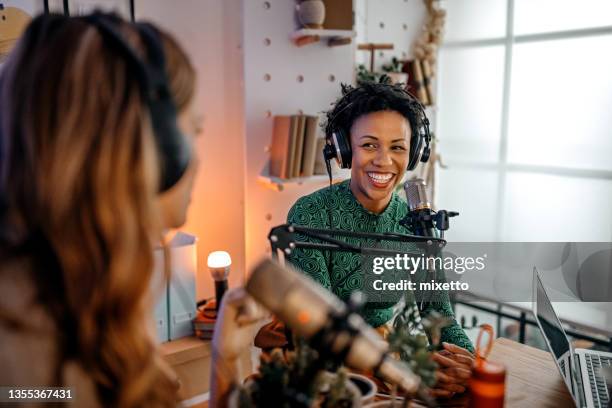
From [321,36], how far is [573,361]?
203 cm

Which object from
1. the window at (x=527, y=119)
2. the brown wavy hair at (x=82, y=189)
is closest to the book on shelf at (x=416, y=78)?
the window at (x=527, y=119)

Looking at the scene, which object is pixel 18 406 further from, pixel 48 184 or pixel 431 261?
pixel 431 261

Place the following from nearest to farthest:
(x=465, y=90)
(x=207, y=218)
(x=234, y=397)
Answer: (x=234, y=397)
(x=207, y=218)
(x=465, y=90)

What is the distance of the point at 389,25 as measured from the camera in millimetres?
3240

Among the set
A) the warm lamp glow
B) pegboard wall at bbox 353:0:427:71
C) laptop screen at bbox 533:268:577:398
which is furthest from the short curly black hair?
pegboard wall at bbox 353:0:427:71

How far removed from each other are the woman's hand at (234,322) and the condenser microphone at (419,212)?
1.47ft

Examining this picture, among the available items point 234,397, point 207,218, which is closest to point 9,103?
point 234,397

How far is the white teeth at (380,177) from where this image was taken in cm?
166

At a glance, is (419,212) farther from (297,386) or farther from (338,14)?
(338,14)

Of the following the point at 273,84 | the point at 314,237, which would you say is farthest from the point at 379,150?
the point at 273,84

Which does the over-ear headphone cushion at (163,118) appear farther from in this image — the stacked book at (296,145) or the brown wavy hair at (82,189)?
the stacked book at (296,145)

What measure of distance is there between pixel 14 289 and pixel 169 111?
0.97ft

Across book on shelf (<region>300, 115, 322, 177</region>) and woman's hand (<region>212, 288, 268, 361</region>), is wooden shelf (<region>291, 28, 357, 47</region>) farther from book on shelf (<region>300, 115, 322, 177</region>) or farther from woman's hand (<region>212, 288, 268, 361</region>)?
woman's hand (<region>212, 288, 268, 361</region>)

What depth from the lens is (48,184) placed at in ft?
2.07
